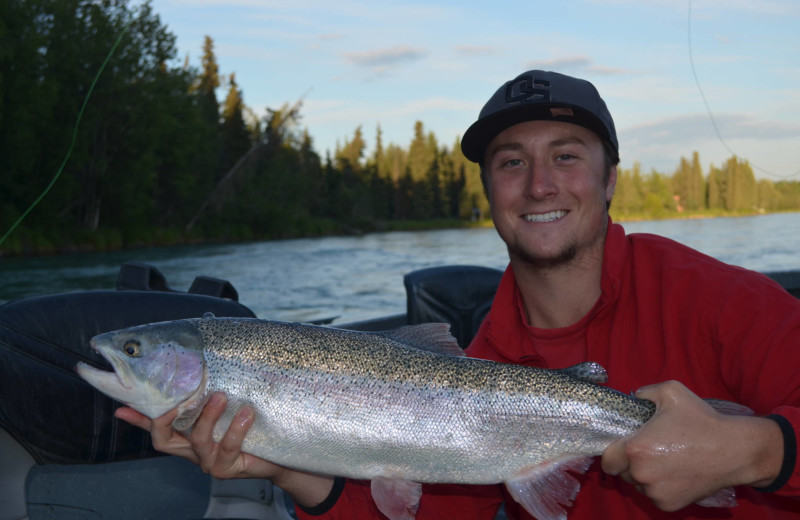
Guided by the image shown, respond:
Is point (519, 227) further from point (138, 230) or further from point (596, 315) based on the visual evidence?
point (138, 230)

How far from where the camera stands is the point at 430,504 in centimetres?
263

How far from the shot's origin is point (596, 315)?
253 cm

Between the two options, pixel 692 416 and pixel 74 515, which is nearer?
pixel 692 416

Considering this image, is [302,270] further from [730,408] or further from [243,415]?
[730,408]

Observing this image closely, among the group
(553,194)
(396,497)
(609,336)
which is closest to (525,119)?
(553,194)

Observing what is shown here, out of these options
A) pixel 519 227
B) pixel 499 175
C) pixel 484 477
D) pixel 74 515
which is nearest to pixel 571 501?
pixel 484 477

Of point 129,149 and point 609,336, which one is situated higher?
point 129,149

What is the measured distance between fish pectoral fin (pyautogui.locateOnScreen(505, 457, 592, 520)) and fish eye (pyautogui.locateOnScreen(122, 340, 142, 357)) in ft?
4.37

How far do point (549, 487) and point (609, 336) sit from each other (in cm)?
60

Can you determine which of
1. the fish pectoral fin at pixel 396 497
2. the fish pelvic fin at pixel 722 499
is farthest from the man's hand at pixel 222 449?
the fish pelvic fin at pixel 722 499

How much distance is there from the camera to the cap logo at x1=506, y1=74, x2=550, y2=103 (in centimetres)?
265

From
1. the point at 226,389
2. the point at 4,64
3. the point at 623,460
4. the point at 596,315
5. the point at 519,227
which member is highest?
the point at 4,64

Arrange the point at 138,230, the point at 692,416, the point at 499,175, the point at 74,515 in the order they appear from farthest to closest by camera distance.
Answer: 1. the point at 138,230
2. the point at 74,515
3. the point at 499,175
4. the point at 692,416

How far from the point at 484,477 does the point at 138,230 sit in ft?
128
